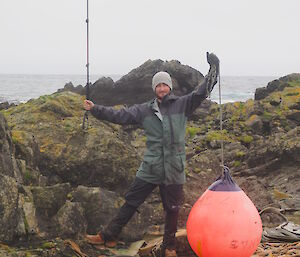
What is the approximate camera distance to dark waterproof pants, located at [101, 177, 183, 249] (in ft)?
16.7

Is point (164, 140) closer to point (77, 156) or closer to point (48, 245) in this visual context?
point (48, 245)

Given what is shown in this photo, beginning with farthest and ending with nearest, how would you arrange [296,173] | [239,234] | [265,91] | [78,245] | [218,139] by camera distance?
[265,91] < [218,139] < [296,173] < [78,245] < [239,234]

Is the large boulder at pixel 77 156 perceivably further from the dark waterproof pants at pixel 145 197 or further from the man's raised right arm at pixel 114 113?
the man's raised right arm at pixel 114 113

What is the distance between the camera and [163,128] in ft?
16.2

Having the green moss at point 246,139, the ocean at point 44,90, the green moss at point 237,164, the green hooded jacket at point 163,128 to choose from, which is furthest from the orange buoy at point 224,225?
the ocean at point 44,90

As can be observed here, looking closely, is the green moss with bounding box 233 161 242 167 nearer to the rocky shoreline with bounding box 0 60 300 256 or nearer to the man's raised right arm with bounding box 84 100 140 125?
the rocky shoreline with bounding box 0 60 300 256

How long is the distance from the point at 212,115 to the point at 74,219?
19.7 metres

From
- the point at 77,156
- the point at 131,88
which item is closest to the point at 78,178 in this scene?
the point at 77,156

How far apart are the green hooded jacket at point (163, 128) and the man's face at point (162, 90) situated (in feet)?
0.19

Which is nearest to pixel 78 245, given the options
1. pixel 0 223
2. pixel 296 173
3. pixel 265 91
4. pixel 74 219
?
pixel 74 219

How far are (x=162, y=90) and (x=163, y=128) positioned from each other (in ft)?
1.73

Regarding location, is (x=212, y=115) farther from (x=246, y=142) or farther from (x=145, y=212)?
(x=145, y=212)

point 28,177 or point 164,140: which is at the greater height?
point 164,140

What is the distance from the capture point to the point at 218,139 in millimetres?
17281
